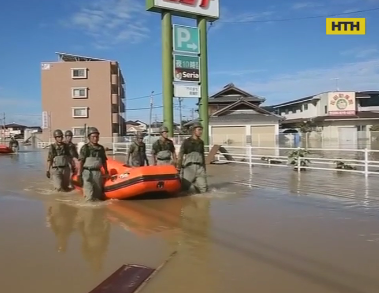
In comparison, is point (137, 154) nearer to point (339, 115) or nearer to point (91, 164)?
point (91, 164)

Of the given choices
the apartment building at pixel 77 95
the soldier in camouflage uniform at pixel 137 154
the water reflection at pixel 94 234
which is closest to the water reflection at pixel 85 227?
the water reflection at pixel 94 234

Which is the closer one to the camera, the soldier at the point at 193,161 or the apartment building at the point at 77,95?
the soldier at the point at 193,161

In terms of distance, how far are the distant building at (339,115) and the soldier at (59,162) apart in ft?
104

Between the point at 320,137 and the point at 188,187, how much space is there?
35.3 meters

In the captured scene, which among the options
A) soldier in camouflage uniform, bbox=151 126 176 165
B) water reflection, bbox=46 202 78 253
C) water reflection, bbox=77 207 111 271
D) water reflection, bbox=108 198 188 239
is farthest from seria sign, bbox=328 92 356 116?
water reflection, bbox=77 207 111 271

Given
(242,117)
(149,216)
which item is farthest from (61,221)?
(242,117)

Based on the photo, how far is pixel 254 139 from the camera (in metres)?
34.3

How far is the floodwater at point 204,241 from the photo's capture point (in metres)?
3.81

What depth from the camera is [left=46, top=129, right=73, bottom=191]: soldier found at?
9.20 meters

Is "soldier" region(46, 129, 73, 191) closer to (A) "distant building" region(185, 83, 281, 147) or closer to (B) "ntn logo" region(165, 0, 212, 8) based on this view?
(B) "ntn logo" region(165, 0, 212, 8)

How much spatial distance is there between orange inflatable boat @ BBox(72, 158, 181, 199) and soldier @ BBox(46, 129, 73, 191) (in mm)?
1591

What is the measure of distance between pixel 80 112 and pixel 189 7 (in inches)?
1138

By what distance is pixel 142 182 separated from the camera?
7941mm

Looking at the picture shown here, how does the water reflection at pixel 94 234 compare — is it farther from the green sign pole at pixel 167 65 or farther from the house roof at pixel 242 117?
the house roof at pixel 242 117
